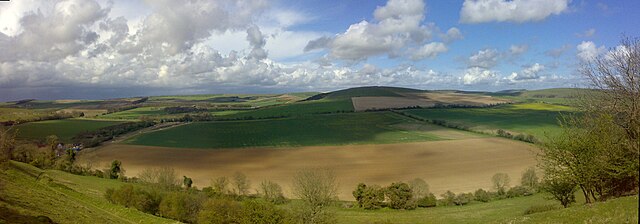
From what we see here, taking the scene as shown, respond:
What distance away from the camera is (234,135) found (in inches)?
4304

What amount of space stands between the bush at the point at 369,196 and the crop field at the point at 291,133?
3869 cm

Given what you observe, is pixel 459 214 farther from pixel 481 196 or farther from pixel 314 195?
pixel 314 195

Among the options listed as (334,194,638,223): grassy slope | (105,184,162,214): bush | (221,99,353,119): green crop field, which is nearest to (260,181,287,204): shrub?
(334,194,638,223): grassy slope

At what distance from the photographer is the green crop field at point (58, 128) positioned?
319ft

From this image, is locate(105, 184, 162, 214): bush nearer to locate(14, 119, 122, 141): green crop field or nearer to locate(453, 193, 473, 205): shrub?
locate(453, 193, 473, 205): shrub

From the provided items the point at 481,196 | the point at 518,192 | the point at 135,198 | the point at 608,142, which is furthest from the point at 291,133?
the point at 608,142

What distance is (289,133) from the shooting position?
112m

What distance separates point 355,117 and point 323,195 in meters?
84.8

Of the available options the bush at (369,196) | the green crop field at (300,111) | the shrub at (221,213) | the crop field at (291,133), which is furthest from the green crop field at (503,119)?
the shrub at (221,213)

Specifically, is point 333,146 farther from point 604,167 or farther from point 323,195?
point 604,167

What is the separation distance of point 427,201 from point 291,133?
2386 inches

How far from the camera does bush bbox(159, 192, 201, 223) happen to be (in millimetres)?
48281

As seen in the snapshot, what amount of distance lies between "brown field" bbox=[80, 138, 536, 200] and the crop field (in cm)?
702

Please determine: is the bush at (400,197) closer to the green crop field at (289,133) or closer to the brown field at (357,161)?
the brown field at (357,161)
